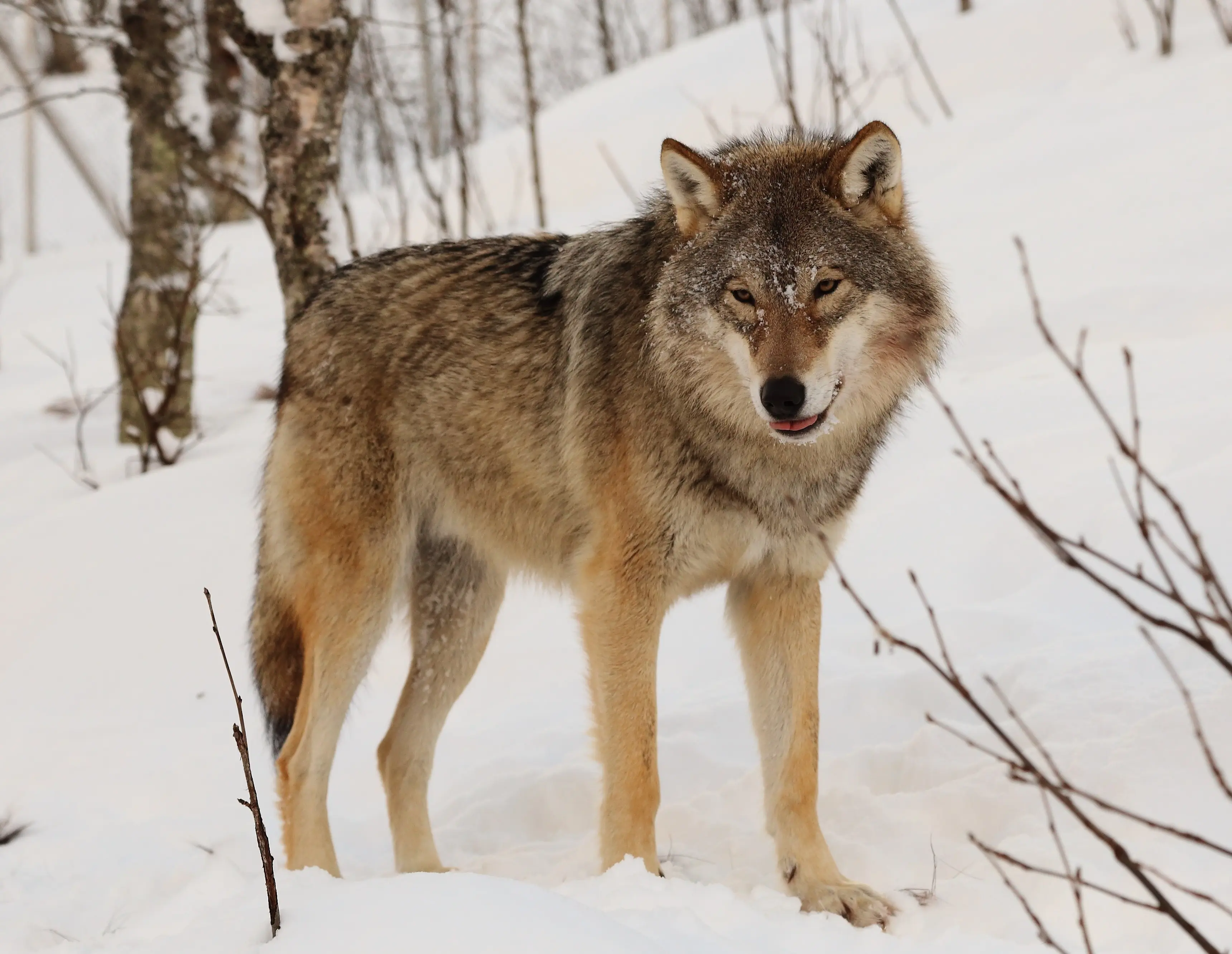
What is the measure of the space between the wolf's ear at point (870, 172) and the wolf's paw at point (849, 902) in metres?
1.75

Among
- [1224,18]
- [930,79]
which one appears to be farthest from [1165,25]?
[930,79]

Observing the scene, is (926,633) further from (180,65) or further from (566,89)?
(566,89)

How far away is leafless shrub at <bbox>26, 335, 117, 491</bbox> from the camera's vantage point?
22.3ft

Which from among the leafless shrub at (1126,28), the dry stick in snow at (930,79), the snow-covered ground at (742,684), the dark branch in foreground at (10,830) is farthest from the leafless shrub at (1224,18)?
the dark branch in foreground at (10,830)

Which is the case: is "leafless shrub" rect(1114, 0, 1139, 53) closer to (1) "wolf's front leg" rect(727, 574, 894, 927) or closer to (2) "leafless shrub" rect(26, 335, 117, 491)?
(1) "wolf's front leg" rect(727, 574, 894, 927)

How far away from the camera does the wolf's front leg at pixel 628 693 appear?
10.4 feet

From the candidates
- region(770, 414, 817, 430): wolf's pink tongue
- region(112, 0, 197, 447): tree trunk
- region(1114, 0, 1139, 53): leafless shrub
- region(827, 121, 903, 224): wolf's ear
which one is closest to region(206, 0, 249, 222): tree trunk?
region(112, 0, 197, 447): tree trunk

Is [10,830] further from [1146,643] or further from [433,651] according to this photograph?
[1146,643]

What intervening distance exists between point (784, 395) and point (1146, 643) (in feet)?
6.70

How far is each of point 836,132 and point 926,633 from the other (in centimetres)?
193

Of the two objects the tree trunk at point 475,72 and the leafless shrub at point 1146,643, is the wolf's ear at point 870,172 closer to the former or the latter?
the leafless shrub at point 1146,643

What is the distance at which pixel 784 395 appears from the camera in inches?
107

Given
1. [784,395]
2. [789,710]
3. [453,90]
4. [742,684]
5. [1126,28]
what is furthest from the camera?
[1126,28]

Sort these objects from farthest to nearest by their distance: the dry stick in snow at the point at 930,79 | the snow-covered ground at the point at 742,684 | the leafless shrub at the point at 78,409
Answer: the dry stick in snow at the point at 930,79 < the leafless shrub at the point at 78,409 < the snow-covered ground at the point at 742,684
